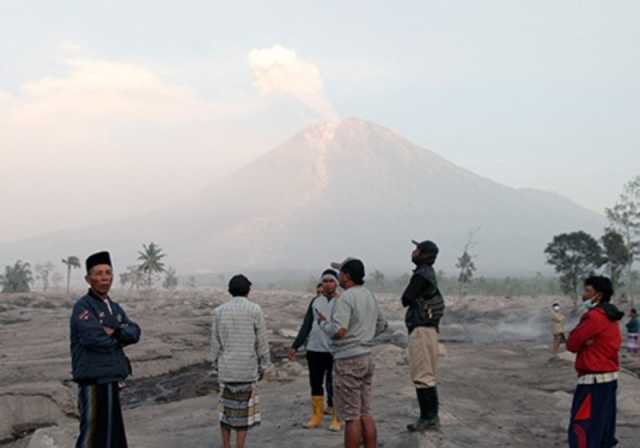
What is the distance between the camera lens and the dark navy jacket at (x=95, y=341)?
4.51 m

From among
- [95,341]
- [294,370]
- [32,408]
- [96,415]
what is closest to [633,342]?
[294,370]

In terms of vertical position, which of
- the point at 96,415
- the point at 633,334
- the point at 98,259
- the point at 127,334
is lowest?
the point at 633,334

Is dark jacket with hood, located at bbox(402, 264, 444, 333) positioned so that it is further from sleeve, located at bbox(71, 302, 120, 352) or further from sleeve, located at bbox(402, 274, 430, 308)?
sleeve, located at bbox(71, 302, 120, 352)

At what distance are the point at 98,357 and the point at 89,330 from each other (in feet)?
0.82

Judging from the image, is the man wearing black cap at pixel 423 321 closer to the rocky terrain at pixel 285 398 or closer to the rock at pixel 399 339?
the rocky terrain at pixel 285 398

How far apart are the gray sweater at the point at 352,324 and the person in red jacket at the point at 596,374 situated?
1851mm

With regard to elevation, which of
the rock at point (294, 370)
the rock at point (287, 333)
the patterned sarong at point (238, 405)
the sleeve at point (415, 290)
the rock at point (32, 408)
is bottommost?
the rock at point (287, 333)

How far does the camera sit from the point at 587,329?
536cm

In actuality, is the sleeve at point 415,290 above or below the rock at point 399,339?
above

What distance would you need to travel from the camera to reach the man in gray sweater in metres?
5.66

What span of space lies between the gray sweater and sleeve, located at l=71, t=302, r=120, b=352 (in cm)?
202

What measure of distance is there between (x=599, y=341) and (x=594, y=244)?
152 feet

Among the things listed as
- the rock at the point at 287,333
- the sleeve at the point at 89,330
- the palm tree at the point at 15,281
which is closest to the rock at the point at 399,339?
the rock at the point at 287,333

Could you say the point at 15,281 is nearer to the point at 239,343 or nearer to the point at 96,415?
the point at 239,343
